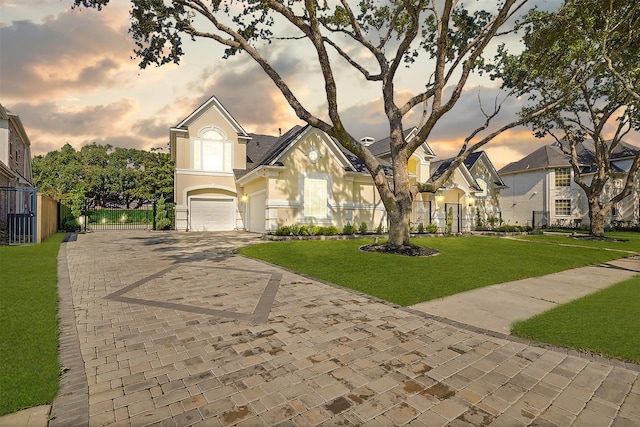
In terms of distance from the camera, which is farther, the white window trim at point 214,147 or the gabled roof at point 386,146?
the gabled roof at point 386,146

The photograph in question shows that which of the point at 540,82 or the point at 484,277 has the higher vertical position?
the point at 540,82

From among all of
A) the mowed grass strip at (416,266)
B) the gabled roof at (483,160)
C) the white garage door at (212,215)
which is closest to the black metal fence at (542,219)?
the gabled roof at (483,160)

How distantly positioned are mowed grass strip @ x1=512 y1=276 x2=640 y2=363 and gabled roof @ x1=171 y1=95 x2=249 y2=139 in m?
21.8

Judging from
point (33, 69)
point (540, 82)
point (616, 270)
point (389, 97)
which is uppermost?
point (540, 82)

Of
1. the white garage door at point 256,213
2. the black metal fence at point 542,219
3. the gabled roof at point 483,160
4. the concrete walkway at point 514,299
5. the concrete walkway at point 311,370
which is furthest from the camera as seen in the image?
the black metal fence at point 542,219

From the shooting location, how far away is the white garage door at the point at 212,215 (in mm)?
22828

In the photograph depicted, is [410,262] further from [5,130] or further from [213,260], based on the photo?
[5,130]

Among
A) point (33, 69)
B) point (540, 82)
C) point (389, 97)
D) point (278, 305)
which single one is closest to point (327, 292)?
point (278, 305)

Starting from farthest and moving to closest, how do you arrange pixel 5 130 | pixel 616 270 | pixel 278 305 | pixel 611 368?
1. pixel 5 130
2. pixel 616 270
3. pixel 278 305
4. pixel 611 368

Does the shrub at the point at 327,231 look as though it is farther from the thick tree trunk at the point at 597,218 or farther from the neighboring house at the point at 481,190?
the thick tree trunk at the point at 597,218

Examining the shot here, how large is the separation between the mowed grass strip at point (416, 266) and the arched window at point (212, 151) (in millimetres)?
11636

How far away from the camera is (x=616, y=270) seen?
9.95 meters

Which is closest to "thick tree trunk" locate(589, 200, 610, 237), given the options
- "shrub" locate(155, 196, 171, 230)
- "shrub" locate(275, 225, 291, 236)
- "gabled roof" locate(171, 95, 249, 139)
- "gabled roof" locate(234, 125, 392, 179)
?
"gabled roof" locate(234, 125, 392, 179)

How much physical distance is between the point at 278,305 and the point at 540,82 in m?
21.7
